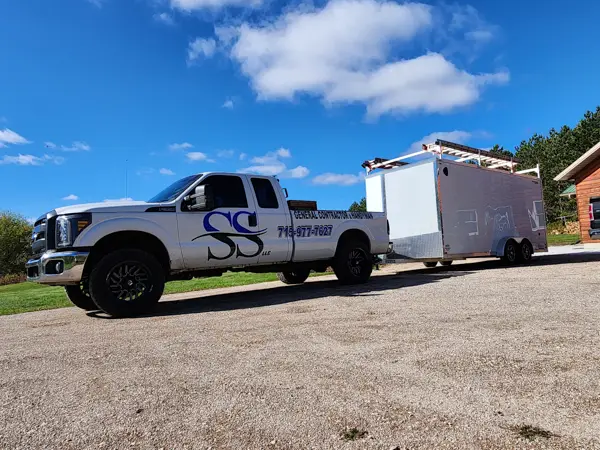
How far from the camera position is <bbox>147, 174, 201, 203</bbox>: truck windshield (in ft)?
24.4

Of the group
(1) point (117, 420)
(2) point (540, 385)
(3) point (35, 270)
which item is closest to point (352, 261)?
(3) point (35, 270)

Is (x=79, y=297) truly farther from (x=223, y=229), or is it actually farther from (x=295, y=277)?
(x=295, y=277)

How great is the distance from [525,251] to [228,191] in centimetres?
1079

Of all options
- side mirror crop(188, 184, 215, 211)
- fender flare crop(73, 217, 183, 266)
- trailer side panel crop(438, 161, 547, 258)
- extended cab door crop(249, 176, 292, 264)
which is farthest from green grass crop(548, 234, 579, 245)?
fender flare crop(73, 217, 183, 266)

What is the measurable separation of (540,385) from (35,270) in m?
6.86

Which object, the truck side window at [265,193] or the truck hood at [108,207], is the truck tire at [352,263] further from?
the truck hood at [108,207]

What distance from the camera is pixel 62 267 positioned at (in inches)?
242

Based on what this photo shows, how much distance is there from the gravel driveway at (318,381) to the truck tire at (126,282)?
63 centimetres

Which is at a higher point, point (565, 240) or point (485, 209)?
point (485, 209)

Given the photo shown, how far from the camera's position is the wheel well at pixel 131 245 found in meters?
6.45

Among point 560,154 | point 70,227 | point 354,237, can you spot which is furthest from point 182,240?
point 560,154

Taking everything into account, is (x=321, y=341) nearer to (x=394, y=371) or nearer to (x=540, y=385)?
(x=394, y=371)

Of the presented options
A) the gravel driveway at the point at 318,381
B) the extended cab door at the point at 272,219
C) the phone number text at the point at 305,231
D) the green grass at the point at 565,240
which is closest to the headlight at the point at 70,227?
the gravel driveway at the point at 318,381

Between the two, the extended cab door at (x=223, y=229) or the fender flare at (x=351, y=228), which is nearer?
the extended cab door at (x=223, y=229)
